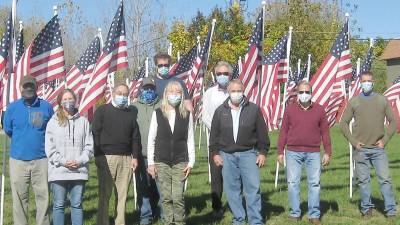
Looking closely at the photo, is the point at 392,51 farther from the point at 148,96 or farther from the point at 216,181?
the point at 148,96

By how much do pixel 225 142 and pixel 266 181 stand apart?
552 centimetres

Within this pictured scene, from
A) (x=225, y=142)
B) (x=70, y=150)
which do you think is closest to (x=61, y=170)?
(x=70, y=150)

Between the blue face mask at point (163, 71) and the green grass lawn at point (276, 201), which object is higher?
the blue face mask at point (163, 71)

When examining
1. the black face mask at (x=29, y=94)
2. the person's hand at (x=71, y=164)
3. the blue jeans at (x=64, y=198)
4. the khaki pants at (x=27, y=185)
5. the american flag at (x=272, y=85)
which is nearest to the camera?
the person's hand at (x=71, y=164)

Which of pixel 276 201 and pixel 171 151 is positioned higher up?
pixel 171 151

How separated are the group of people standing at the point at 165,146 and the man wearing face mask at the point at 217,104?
2 centimetres

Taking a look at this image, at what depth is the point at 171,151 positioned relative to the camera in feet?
27.7

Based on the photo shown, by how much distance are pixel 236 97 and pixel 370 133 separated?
221 centimetres

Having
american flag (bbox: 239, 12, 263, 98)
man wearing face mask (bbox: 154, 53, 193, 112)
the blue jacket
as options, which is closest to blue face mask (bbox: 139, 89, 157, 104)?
man wearing face mask (bbox: 154, 53, 193, 112)

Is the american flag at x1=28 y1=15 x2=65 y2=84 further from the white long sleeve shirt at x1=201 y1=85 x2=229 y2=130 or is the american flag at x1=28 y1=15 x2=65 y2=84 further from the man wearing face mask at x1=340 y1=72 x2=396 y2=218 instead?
the man wearing face mask at x1=340 y1=72 x2=396 y2=218

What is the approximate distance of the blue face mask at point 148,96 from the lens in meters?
8.96

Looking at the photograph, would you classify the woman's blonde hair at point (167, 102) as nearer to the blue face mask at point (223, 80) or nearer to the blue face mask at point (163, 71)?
the blue face mask at point (163, 71)

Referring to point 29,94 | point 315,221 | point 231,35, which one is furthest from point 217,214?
point 231,35

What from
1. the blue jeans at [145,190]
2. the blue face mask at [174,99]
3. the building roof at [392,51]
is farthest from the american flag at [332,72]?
the building roof at [392,51]
